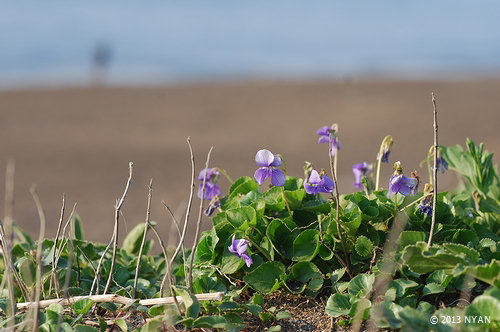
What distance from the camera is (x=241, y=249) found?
79.0 inches

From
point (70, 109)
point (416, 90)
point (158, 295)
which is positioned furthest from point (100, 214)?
point (416, 90)

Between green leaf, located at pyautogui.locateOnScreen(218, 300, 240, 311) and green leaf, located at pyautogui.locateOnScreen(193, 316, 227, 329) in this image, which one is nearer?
green leaf, located at pyautogui.locateOnScreen(193, 316, 227, 329)

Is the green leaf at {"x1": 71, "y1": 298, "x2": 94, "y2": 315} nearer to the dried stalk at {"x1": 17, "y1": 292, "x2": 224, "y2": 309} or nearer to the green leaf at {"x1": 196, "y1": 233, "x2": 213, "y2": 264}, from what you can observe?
the dried stalk at {"x1": 17, "y1": 292, "x2": 224, "y2": 309}

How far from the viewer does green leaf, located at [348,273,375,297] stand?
6.36 feet

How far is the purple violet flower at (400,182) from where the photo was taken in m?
1.99

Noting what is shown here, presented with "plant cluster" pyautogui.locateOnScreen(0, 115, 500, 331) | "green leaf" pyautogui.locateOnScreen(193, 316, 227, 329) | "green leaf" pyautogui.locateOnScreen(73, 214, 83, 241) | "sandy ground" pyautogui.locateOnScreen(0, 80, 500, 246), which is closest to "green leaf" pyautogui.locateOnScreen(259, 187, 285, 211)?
"plant cluster" pyautogui.locateOnScreen(0, 115, 500, 331)

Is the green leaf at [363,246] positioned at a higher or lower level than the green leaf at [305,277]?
higher

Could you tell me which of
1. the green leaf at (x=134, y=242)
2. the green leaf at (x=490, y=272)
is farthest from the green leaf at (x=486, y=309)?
the green leaf at (x=134, y=242)

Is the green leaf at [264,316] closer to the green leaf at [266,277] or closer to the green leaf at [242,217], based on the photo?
the green leaf at [266,277]

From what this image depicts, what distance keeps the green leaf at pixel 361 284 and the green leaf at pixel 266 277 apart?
235mm

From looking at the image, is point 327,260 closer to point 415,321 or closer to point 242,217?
point 242,217

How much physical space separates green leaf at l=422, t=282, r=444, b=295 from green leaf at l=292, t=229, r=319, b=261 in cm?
35

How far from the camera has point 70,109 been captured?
41.4 feet

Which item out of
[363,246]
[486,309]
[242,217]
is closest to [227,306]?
[242,217]
